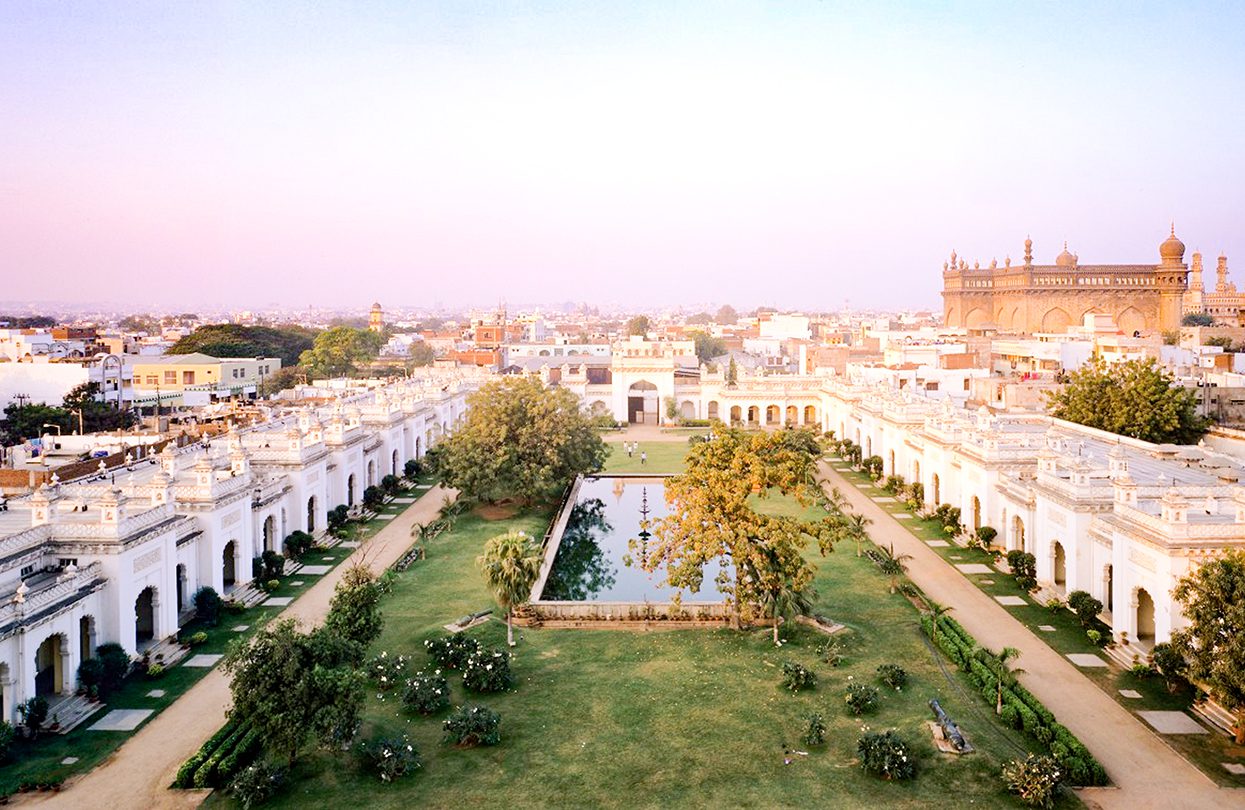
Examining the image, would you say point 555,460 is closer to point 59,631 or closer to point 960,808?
point 59,631

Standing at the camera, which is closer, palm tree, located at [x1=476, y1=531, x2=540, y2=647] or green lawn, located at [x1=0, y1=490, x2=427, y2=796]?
green lawn, located at [x1=0, y1=490, x2=427, y2=796]

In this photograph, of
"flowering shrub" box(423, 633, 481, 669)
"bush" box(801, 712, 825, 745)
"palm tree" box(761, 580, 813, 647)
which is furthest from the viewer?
"palm tree" box(761, 580, 813, 647)

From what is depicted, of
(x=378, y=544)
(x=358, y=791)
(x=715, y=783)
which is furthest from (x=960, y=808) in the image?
(x=378, y=544)

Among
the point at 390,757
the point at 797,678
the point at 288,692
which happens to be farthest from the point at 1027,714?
the point at 288,692

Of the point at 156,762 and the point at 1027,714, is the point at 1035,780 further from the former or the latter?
the point at 156,762

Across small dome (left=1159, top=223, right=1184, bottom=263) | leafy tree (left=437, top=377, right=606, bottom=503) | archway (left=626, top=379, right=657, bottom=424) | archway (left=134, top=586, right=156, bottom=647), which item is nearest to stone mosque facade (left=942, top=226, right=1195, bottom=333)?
small dome (left=1159, top=223, right=1184, bottom=263)

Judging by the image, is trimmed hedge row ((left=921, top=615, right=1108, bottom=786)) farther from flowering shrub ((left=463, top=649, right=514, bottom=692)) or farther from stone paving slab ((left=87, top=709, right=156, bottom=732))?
stone paving slab ((left=87, top=709, right=156, bottom=732))
